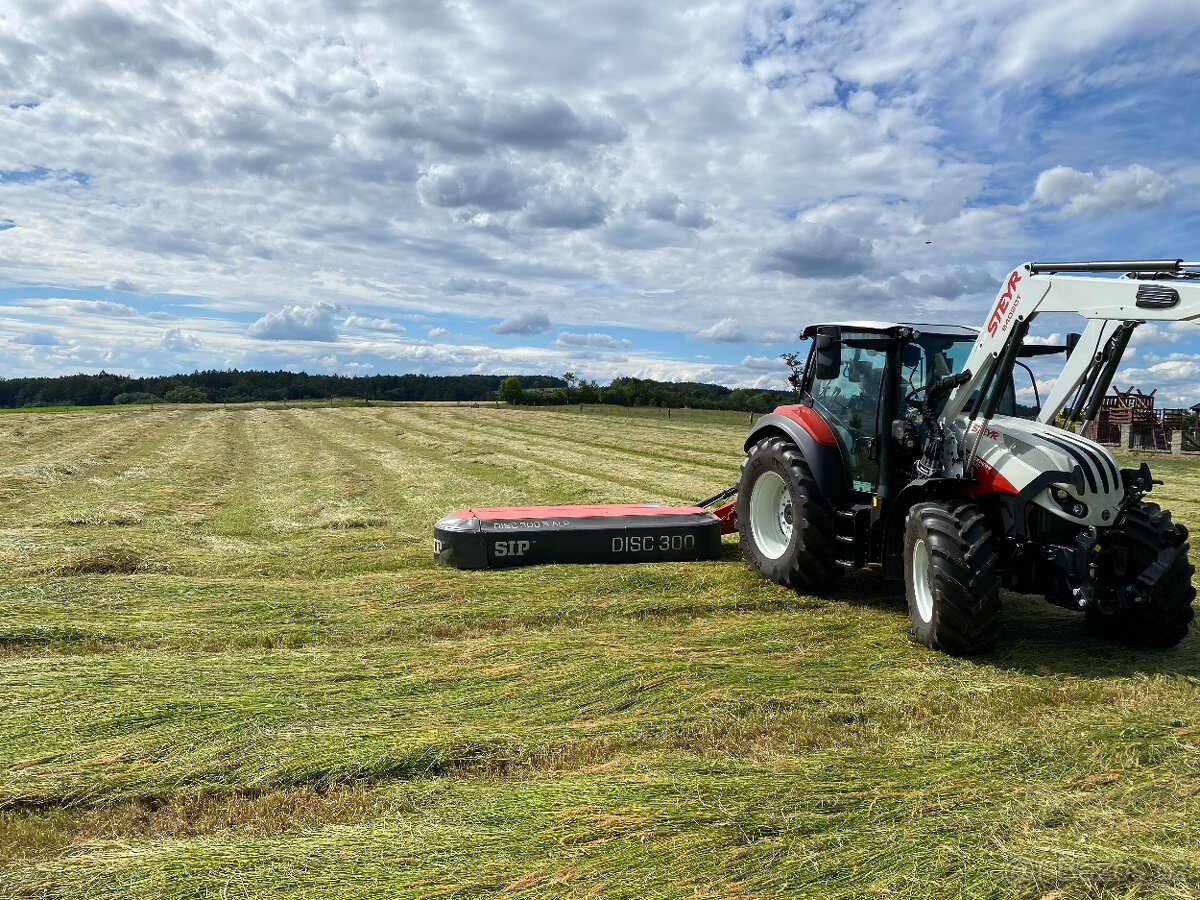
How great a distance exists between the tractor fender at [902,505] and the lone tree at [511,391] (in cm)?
5685

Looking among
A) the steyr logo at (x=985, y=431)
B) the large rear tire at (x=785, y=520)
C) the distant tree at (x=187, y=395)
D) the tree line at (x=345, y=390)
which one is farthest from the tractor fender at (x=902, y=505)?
the distant tree at (x=187, y=395)

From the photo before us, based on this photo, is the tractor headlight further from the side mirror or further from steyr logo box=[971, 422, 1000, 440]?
the side mirror

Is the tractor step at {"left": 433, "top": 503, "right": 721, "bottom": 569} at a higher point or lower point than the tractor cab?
lower

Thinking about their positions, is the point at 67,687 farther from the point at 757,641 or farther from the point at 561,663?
the point at 757,641

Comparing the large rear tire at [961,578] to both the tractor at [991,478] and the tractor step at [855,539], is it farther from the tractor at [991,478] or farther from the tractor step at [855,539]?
the tractor step at [855,539]

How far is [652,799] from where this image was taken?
316 centimetres

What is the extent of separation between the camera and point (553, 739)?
3797 mm

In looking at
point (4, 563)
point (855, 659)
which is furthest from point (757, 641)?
point (4, 563)

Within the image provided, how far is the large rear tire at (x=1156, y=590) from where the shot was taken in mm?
4977

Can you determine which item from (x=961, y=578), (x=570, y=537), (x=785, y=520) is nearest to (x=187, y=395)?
(x=570, y=537)

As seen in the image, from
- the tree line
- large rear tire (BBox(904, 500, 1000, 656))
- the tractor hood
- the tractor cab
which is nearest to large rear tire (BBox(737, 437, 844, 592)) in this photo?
the tractor cab

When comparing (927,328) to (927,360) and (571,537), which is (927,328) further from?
(571,537)

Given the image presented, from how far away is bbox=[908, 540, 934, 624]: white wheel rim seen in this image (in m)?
5.24

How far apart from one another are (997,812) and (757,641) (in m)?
2.27
